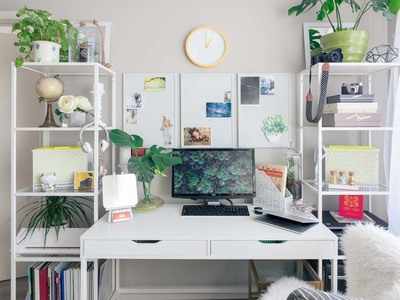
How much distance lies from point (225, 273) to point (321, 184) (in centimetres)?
96

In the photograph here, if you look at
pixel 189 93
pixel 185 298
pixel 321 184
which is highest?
pixel 189 93

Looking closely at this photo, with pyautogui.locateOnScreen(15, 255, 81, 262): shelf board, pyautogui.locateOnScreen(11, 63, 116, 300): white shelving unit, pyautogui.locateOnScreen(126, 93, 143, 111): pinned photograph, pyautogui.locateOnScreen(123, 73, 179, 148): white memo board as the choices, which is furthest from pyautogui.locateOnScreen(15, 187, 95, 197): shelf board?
pyautogui.locateOnScreen(126, 93, 143, 111): pinned photograph

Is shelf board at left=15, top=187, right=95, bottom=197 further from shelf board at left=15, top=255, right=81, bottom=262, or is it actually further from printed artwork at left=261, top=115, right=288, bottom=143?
printed artwork at left=261, top=115, right=288, bottom=143

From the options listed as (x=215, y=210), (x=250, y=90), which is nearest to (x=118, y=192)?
(x=215, y=210)

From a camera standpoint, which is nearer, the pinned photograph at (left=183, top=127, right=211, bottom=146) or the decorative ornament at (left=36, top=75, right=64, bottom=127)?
the decorative ornament at (left=36, top=75, right=64, bottom=127)

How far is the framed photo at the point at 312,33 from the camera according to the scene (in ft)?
7.52

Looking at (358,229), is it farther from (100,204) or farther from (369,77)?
(100,204)

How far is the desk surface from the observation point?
167 centimetres

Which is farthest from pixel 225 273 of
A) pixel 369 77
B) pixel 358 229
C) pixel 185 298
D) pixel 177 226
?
pixel 369 77

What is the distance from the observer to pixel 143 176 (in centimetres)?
211

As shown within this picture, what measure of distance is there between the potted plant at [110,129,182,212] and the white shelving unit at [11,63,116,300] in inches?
6.1

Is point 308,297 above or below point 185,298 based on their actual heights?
above

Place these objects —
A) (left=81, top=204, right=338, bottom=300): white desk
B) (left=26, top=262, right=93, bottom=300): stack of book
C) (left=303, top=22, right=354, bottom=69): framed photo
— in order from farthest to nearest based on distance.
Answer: (left=303, top=22, right=354, bottom=69): framed photo
(left=26, top=262, right=93, bottom=300): stack of book
(left=81, top=204, right=338, bottom=300): white desk

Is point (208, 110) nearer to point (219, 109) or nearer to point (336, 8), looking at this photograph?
point (219, 109)
